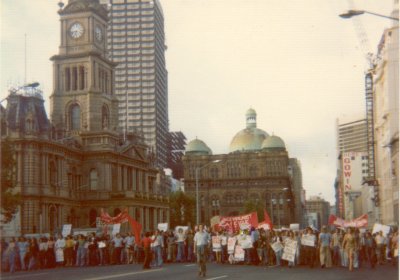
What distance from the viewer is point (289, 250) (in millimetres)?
35875

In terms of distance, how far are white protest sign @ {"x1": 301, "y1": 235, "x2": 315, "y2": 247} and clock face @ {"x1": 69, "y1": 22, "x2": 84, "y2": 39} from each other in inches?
2834

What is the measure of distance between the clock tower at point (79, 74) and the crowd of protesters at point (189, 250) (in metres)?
57.8

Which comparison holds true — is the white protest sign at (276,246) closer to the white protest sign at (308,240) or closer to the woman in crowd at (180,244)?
the white protest sign at (308,240)

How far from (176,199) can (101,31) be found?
104 ft

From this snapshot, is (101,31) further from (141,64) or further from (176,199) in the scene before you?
(141,64)

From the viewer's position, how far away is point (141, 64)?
186875 millimetres

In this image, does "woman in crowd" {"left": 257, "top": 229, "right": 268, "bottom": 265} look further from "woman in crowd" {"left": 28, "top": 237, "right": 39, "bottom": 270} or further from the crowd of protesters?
"woman in crowd" {"left": 28, "top": 237, "right": 39, "bottom": 270}

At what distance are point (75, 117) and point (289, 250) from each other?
7083 cm

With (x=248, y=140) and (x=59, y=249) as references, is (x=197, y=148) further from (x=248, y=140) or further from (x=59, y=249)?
(x=59, y=249)

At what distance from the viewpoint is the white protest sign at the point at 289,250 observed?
35469 millimetres

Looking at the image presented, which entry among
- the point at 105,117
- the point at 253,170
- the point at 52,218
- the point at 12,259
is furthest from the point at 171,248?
the point at 253,170

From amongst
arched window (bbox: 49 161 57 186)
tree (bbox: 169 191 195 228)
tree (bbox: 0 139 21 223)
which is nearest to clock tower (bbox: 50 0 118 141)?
arched window (bbox: 49 161 57 186)

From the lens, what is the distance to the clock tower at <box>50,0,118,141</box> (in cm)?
10162

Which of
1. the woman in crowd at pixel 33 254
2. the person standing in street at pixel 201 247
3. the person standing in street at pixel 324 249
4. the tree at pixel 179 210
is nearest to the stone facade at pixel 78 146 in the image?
the tree at pixel 179 210
